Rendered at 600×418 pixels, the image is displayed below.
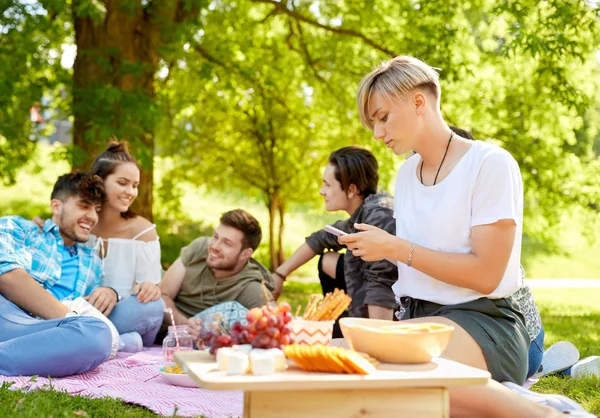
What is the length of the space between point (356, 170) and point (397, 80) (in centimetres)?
180

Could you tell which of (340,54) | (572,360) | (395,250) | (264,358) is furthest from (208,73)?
(264,358)

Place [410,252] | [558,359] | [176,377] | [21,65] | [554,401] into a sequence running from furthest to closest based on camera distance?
1. [21,65]
2. [558,359]
3. [176,377]
4. [410,252]
5. [554,401]

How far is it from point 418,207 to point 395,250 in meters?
0.38

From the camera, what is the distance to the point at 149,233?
5352 millimetres

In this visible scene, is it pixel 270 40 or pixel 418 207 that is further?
pixel 270 40

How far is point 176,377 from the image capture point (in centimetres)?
383

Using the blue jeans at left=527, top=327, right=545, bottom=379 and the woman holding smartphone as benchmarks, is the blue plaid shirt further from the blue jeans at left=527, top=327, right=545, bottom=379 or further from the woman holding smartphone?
the blue jeans at left=527, top=327, right=545, bottom=379

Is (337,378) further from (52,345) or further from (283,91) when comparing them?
(283,91)

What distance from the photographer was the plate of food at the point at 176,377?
Answer: 3.82 m

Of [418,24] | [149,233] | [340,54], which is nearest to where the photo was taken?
[149,233]

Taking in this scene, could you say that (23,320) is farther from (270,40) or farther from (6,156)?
(270,40)

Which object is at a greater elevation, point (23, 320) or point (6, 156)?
point (6, 156)

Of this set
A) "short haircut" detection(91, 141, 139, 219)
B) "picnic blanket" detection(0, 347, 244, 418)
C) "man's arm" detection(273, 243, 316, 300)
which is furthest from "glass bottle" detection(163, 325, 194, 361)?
"short haircut" detection(91, 141, 139, 219)

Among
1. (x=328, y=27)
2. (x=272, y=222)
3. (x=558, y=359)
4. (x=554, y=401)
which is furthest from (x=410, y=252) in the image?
(x=272, y=222)
